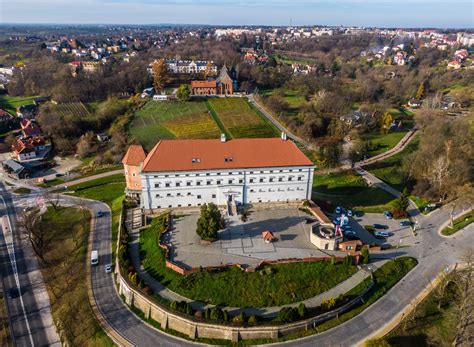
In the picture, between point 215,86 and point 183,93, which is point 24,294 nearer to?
point 183,93

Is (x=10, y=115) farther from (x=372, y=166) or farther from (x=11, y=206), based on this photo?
(x=372, y=166)

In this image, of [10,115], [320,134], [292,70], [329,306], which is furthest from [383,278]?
[292,70]

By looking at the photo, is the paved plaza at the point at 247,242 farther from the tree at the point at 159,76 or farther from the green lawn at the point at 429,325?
the tree at the point at 159,76

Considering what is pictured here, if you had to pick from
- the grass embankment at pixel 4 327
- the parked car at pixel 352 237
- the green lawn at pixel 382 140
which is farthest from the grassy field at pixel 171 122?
the parked car at pixel 352 237

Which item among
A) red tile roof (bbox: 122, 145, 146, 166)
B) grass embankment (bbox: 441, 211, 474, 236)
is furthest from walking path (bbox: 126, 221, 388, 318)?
red tile roof (bbox: 122, 145, 146, 166)

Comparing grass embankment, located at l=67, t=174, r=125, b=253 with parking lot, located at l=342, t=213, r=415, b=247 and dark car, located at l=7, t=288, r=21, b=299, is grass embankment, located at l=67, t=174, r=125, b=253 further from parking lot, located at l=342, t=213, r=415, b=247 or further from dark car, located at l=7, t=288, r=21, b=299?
parking lot, located at l=342, t=213, r=415, b=247

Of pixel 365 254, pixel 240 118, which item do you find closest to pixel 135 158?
pixel 365 254

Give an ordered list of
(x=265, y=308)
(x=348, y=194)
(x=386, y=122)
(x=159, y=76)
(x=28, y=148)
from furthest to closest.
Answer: (x=159, y=76) < (x=386, y=122) < (x=28, y=148) < (x=348, y=194) < (x=265, y=308)
